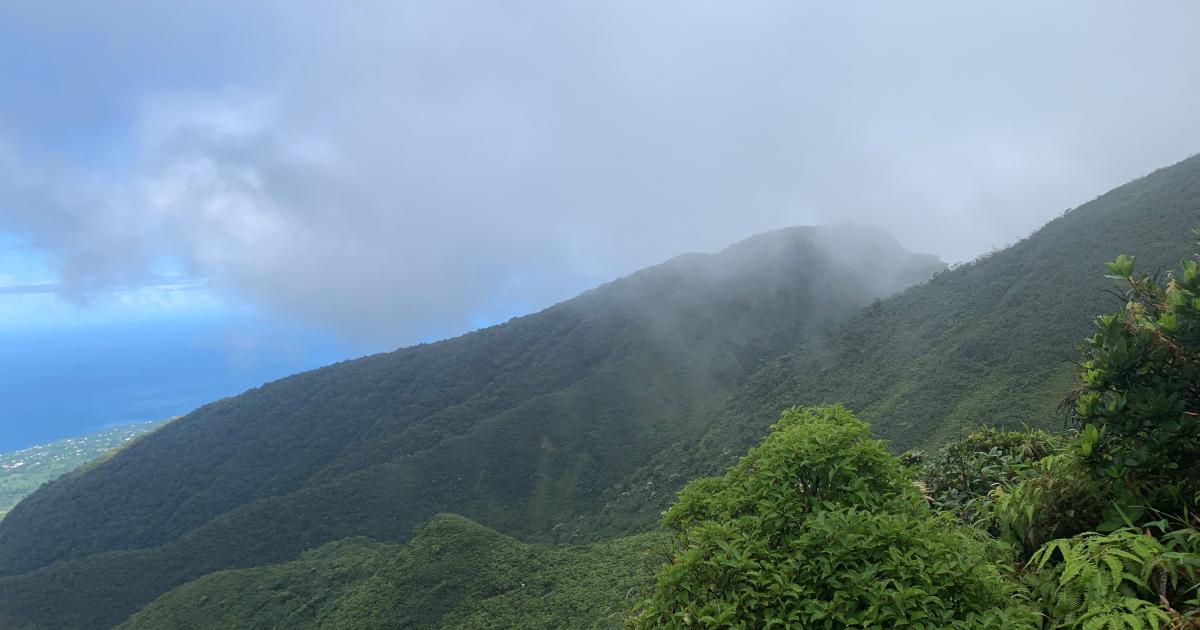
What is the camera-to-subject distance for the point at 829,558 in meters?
3.35

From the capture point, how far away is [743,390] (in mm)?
51062

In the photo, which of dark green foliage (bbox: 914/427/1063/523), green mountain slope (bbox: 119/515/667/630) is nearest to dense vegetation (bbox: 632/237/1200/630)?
dark green foliage (bbox: 914/427/1063/523)

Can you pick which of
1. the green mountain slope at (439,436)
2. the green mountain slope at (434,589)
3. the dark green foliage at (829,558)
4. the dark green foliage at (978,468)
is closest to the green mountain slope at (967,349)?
the green mountain slope at (439,436)

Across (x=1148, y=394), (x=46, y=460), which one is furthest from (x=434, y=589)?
(x=46, y=460)

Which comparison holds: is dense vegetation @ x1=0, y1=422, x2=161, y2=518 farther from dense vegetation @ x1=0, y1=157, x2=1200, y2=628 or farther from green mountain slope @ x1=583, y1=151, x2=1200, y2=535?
green mountain slope @ x1=583, y1=151, x2=1200, y2=535

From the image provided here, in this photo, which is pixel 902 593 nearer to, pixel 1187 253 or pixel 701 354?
pixel 1187 253

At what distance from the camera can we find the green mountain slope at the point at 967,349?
87.1ft

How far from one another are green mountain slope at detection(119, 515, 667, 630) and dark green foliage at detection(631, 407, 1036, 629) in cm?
1049

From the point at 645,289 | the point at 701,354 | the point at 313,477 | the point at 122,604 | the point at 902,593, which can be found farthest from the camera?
the point at 645,289

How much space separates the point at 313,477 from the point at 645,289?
138ft

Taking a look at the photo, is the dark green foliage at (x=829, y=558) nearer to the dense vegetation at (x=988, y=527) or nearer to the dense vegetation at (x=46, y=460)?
the dense vegetation at (x=988, y=527)

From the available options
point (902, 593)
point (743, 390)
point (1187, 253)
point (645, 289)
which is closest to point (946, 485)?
point (902, 593)

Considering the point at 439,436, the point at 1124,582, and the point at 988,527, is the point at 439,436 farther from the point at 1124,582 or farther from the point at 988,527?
the point at 1124,582

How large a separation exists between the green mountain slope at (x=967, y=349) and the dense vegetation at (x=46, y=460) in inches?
3041
